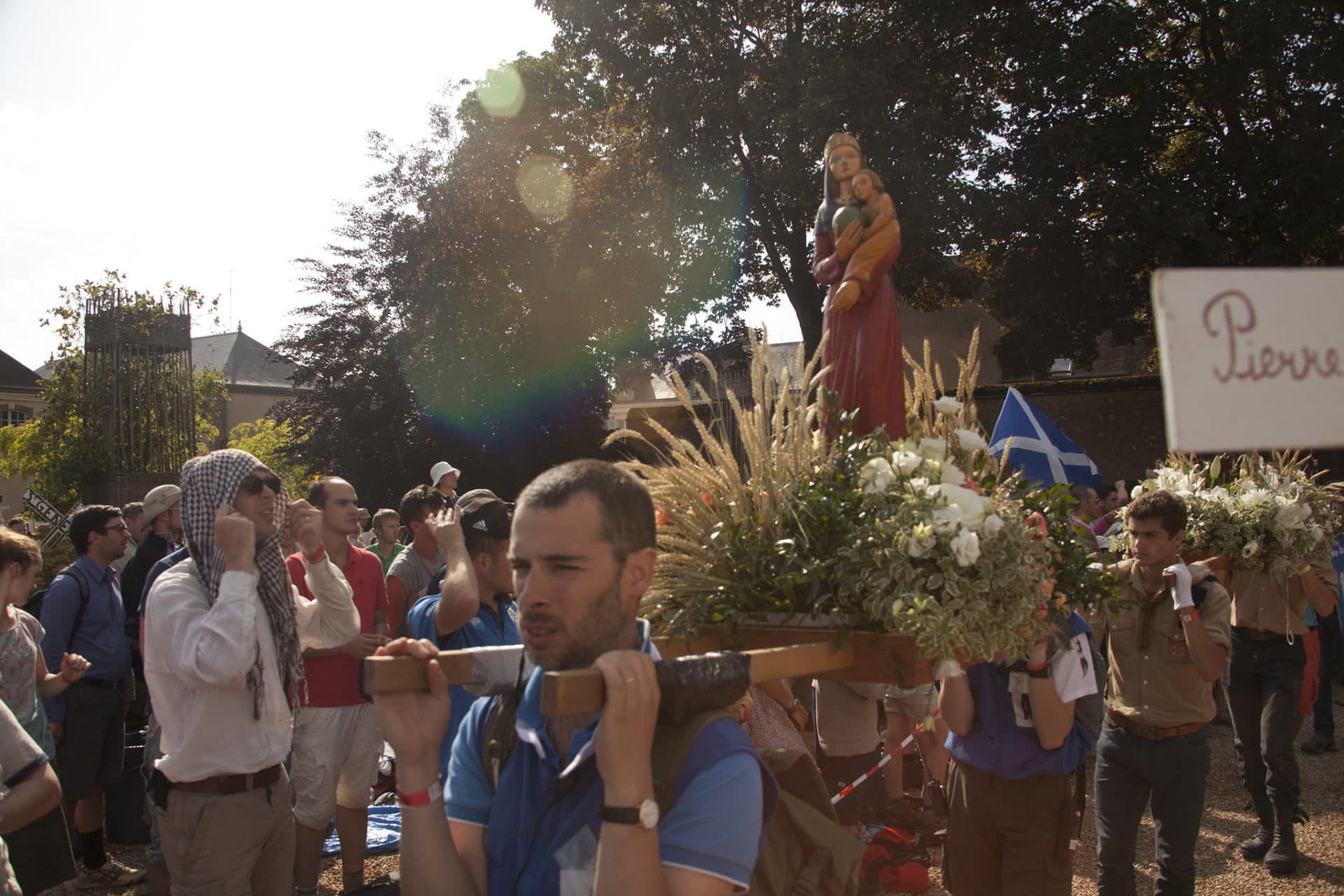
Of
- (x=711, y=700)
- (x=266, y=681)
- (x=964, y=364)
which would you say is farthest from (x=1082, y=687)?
(x=266, y=681)

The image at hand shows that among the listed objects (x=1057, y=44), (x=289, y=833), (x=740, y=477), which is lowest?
(x=289, y=833)

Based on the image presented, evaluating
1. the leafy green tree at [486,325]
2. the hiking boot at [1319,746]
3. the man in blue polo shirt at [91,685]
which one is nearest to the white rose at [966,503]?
the man in blue polo shirt at [91,685]

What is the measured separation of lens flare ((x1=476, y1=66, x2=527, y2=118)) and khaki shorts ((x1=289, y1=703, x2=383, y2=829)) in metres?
26.4

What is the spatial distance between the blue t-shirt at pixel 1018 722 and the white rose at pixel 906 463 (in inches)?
50.1

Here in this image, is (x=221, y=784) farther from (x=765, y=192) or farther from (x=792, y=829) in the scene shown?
(x=765, y=192)

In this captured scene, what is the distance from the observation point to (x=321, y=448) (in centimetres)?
2714

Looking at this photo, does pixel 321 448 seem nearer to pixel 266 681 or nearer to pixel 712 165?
pixel 712 165

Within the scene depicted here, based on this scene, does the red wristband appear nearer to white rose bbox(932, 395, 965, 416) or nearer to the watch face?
the watch face

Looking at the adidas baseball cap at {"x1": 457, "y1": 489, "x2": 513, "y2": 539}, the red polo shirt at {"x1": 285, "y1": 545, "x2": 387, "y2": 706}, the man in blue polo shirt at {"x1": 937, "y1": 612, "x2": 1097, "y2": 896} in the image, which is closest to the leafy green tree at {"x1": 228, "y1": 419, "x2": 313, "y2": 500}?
the red polo shirt at {"x1": 285, "y1": 545, "x2": 387, "y2": 706}

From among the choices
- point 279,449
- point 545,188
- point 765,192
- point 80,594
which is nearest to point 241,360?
point 279,449

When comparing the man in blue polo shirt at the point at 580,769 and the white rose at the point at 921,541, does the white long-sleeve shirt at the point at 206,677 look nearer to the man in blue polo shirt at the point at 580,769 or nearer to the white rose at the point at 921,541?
the man in blue polo shirt at the point at 580,769

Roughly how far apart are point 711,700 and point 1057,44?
19229 millimetres

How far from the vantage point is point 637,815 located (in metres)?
1.67

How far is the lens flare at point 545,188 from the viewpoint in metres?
26.9
